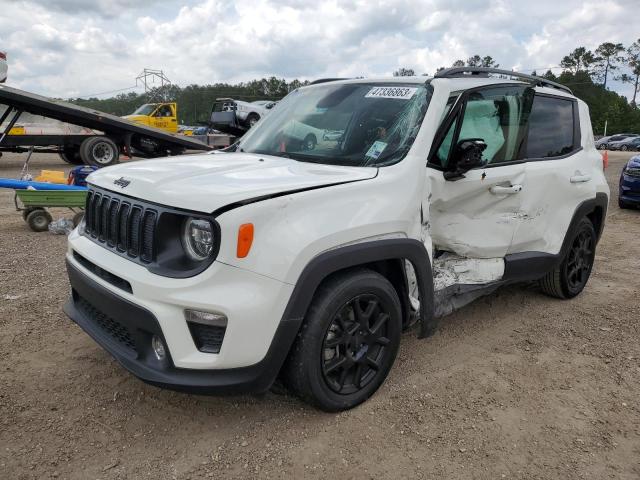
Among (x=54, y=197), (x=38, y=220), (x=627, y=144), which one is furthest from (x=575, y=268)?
(x=627, y=144)

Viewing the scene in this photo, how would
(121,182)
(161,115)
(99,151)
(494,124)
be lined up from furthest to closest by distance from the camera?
(161,115), (99,151), (494,124), (121,182)

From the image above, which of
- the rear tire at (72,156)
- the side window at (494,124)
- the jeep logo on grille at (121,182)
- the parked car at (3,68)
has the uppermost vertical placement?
the parked car at (3,68)

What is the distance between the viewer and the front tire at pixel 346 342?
258cm

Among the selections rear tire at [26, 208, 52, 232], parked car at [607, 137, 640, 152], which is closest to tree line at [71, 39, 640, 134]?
parked car at [607, 137, 640, 152]

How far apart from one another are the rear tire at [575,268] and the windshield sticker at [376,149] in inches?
93.5

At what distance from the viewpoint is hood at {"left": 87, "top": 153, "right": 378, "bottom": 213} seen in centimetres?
233

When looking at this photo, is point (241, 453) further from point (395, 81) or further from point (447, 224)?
point (395, 81)

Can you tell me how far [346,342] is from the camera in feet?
9.16

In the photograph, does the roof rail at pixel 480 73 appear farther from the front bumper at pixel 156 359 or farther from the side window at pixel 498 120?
the front bumper at pixel 156 359

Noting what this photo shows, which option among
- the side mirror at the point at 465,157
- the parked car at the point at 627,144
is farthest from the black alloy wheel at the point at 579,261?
the parked car at the point at 627,144

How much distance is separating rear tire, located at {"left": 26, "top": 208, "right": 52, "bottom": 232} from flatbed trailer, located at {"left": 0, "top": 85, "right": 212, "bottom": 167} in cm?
569

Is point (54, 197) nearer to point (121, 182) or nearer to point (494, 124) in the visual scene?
point (121, 182)

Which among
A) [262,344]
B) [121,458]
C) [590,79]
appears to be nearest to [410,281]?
[262,344]

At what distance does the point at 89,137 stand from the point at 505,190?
510 inches
